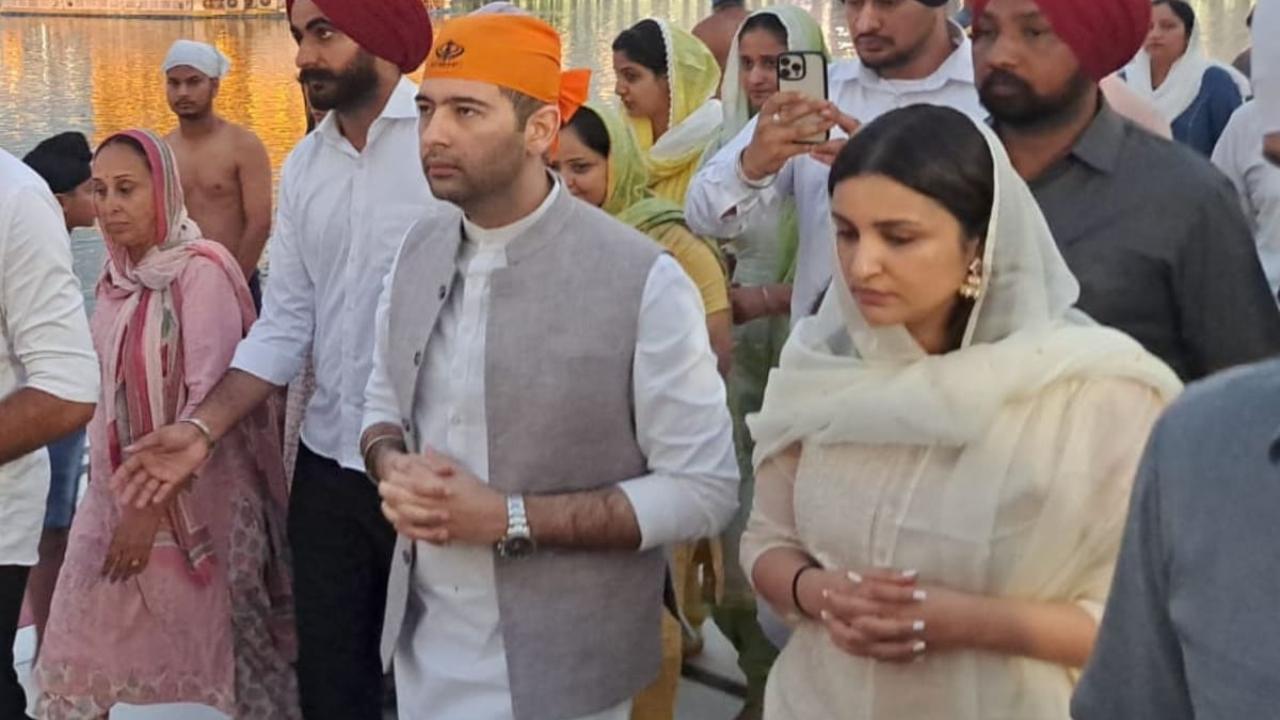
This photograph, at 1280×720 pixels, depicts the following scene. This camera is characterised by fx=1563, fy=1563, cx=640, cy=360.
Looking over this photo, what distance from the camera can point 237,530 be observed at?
3.40 metres

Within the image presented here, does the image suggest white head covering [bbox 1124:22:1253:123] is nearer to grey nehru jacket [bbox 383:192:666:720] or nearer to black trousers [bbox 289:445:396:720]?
black trousers [bbox 289:445:396:720]

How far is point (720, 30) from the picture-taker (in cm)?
598

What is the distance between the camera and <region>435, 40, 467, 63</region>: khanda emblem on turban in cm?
245

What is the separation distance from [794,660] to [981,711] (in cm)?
28

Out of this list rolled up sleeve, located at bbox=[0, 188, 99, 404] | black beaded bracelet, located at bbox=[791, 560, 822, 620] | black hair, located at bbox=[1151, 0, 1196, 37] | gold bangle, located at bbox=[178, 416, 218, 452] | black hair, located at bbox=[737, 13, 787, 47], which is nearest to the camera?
black beaded bracelet, located at bbox=[791, 560, 822, 620]

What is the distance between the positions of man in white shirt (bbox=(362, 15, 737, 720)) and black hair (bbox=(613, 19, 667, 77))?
2.09 meters

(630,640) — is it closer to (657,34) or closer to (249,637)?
(249,637)

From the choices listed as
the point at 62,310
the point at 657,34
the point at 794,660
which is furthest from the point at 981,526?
the point at 657,34

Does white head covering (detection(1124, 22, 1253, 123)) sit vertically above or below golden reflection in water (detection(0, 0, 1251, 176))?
above

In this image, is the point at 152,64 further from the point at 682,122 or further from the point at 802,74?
the point at 802,74

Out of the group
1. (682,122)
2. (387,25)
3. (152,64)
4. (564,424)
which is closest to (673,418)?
(564,424)

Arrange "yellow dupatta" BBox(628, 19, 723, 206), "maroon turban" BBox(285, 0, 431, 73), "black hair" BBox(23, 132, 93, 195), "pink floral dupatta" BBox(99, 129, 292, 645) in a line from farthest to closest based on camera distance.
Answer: "black hair" BBox(23, 132, 93, 195) < "yellow dupatta" BBox(628, 19, 723, 206) < "pink floral dupatta" BBox(99, 129, 292, 645) < "maroon turban" BBox(285, 0, 431, 73)

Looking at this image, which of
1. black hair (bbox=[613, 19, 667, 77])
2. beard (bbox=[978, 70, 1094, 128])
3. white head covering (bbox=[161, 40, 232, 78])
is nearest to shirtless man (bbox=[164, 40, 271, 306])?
white head covering (bbox=[161, 40, 232, 78])

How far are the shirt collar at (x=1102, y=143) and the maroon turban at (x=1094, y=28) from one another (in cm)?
8
